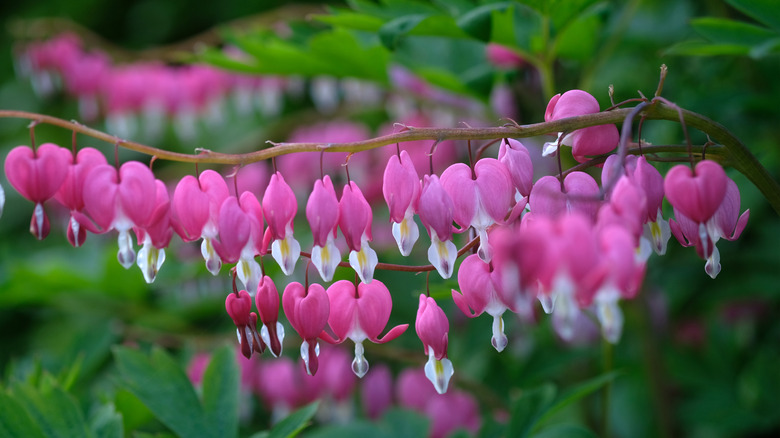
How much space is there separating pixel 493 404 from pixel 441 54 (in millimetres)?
1056

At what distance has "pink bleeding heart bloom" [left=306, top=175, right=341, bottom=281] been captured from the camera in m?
0.83

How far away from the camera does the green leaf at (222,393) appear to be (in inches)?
42.2

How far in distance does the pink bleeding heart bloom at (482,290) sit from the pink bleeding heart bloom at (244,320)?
273 mm

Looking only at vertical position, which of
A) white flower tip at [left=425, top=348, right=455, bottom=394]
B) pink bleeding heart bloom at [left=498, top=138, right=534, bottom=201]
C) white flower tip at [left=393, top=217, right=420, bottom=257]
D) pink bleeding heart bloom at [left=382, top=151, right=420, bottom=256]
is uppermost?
pink bleeding heart bloom at [left=498, top=138, right=534, bottom=201]

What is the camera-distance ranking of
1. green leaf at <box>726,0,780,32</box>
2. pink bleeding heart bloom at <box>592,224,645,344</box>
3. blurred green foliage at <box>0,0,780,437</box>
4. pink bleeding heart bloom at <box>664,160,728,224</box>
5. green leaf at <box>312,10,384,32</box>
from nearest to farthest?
1. pink bleeding heart bloom at <box>592,224,645,344</box>
2. pink bleeding heart bloom at <box>664,160,728,224</box>
3. green leaf at <box>726,0,780,32</box>
4. blurred green foliage at <box>0,0,780,437</box>
5. green leaf at <box>312,10,384,32</box>

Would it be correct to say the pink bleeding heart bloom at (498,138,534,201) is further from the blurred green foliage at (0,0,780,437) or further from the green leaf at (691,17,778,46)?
the green leaf at (691,17,778,46)

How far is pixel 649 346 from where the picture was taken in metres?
1.68

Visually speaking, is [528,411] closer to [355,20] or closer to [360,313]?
[360,313]

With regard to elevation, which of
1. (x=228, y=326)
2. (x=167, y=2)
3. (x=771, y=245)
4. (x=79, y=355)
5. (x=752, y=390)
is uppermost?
(x=167, y=2)

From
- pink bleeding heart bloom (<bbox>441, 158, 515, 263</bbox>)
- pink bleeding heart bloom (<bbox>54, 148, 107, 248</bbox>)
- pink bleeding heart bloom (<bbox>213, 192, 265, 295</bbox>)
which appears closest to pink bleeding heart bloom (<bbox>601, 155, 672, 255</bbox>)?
pink bleeding heart bloom (<bbox>441, 158, 515, 263</bbox>)

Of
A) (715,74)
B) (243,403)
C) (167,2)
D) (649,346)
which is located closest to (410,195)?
(649,346)

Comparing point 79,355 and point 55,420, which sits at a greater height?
point 55,420

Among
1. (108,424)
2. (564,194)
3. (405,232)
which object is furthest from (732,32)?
(108,424)

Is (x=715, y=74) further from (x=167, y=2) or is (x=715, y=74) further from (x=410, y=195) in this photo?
(x=167, y=2)
